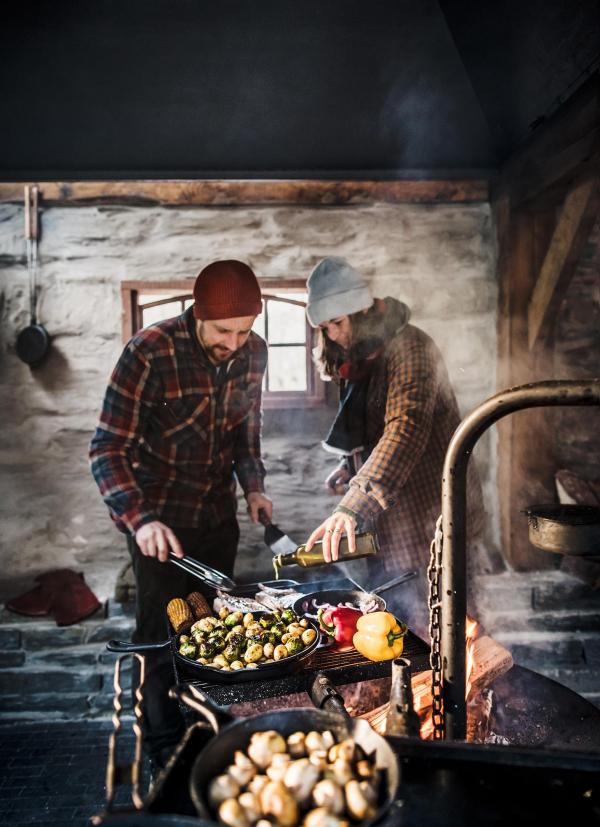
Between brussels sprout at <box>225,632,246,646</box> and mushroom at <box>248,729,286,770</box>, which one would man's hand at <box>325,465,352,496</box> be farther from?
mushroom at <box>248,729,286,770</box>

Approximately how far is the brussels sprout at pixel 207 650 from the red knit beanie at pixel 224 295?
2.06 meters

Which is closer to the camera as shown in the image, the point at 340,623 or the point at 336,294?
the point at 340,623

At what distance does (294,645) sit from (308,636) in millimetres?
87

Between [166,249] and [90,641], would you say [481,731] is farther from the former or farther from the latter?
[166,249]

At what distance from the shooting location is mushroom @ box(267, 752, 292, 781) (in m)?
1.20

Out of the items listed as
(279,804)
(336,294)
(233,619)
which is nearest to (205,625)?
(233,619)

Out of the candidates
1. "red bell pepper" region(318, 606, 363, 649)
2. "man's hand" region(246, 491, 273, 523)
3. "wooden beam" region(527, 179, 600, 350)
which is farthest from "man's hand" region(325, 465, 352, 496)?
"wooden beam" region(527, 179, 600, 350)

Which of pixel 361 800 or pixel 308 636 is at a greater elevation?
pixel 361 800

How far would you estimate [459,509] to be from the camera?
4.66ft

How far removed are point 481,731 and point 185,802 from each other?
1.53 meters

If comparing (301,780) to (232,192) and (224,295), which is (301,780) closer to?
(224,295)

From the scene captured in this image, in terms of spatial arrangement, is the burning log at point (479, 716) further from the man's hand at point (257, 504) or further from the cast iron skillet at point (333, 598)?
the man's hand at point (257, 504)

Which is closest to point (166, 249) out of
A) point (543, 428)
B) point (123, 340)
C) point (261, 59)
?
point (123, 340)

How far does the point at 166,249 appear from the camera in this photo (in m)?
4.66
